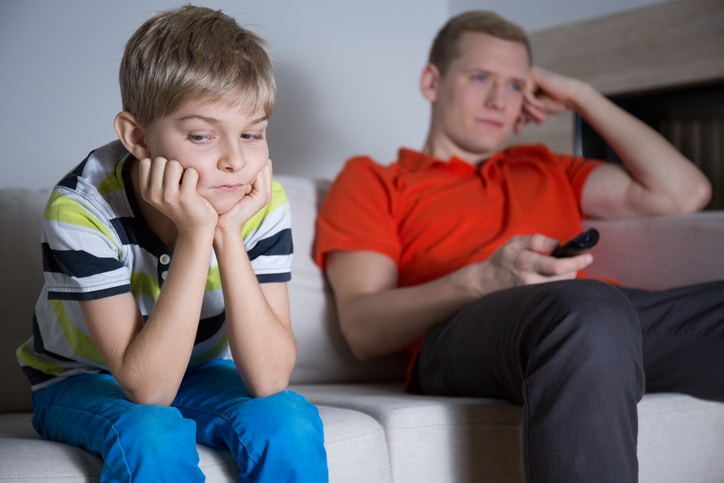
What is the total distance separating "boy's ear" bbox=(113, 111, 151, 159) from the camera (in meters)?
1.07

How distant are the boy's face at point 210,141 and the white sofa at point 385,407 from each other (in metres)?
0.33

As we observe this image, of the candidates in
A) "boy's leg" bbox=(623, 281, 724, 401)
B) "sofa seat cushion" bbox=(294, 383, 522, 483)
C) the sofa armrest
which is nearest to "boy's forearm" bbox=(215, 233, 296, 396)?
"sofa seat cushion" bbox=(294, 383, 522, 483)

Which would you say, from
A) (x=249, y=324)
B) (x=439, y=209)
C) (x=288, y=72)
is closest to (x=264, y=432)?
(x=249, y=324)

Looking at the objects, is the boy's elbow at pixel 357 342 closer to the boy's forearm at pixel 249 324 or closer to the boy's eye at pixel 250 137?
the boy's forearm at pixel 249 324

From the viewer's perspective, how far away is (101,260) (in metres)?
1.04

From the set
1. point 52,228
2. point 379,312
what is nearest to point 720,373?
point 379,312

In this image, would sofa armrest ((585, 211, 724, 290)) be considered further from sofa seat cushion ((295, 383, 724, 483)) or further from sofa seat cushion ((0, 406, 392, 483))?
sofa seat cushion ((0, 406, 392, 483))

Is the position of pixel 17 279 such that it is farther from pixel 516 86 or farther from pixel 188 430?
pixel 516 86

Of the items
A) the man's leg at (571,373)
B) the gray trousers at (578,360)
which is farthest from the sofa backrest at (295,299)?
the man's leg at (571,373)

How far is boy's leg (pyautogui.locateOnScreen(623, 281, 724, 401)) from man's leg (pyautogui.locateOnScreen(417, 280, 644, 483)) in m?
0.26

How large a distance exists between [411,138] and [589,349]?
1546 mm

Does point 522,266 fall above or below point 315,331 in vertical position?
above

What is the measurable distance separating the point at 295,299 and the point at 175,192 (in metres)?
0.70

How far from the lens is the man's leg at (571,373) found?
3.46ft
